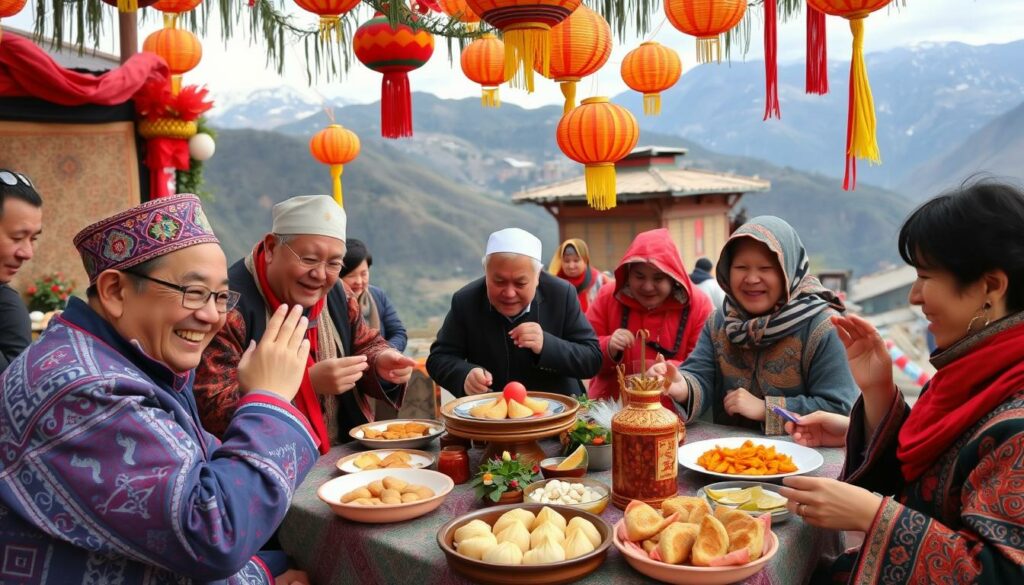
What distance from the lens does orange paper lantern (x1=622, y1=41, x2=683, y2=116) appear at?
6.05m

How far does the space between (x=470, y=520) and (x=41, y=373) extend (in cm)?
102

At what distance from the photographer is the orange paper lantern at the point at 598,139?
498 centimetres

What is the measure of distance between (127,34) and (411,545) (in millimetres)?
7972

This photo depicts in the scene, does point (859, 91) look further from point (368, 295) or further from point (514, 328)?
point (368, 295)

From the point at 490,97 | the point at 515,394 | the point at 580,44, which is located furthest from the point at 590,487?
the point at 490,97

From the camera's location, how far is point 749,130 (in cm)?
5216

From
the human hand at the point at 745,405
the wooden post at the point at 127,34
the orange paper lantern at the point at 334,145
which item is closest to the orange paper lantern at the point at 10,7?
the orange paper lantern at the point at 334,145

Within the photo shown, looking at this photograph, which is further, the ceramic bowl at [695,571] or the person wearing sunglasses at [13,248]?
the person wearing sunglasses at [13,248]

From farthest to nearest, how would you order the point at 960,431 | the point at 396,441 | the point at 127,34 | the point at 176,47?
the point at 127,34, the point at 176,47, the point at 396,441, the point at 960,431

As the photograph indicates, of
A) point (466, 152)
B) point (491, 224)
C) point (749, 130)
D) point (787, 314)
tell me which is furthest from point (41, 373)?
point (749, 130)

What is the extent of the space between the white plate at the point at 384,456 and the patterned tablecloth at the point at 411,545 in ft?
0.17

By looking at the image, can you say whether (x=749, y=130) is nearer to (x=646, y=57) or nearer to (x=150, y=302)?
(x=646, y=57)

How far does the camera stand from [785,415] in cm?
272

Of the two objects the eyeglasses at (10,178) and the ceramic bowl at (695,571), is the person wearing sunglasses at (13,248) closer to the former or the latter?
the eyeglasses at (10,178)
